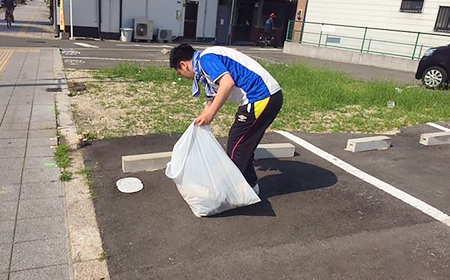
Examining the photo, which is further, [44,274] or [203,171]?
[203,171]

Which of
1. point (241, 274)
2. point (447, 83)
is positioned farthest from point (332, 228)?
point (447, 83)

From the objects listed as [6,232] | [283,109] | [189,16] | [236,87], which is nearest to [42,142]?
[6,232]

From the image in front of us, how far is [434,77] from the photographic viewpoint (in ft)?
34.3

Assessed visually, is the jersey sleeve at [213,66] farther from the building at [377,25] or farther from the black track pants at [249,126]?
the building at [377,25]

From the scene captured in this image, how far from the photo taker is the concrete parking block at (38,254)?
8.50 ft

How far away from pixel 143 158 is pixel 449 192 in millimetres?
3444

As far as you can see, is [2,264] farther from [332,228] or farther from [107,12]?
[107,12]

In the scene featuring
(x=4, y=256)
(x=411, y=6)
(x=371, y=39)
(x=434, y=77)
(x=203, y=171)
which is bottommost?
(x=4, y=256)

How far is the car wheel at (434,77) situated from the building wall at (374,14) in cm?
684

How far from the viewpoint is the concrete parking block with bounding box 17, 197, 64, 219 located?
3168mm

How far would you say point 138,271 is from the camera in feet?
8.50

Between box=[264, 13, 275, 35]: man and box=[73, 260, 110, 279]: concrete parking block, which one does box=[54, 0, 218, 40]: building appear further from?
box=[73, 260, 110, 279]: concrete parking block

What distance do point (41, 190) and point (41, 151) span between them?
1.05 meters

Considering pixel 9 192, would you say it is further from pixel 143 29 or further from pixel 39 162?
pixel 143 29
